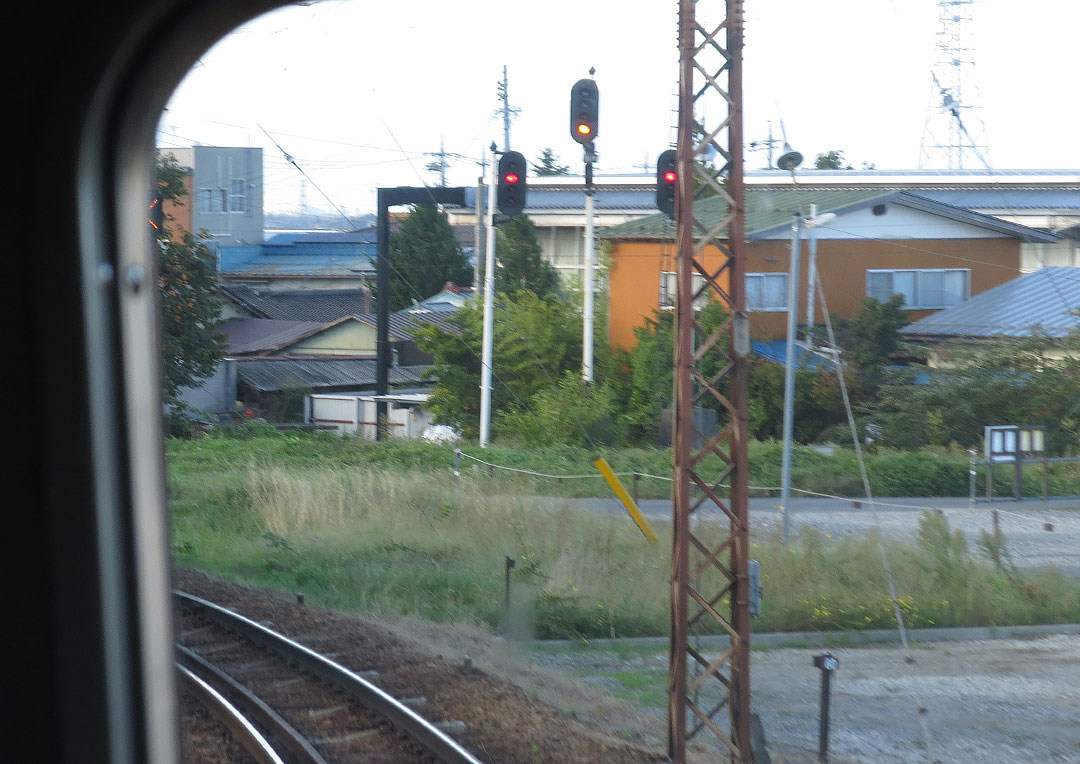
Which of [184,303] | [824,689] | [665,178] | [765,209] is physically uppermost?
[765,209]

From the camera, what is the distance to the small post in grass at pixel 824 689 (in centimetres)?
725

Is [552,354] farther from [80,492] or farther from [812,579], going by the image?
[80,492]

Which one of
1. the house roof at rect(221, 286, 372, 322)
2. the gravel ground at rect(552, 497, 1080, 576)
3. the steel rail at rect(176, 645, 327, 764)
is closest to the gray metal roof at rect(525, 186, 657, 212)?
the house roof at rect(221, 286, 372, 322)

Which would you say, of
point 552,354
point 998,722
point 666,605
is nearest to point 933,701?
point 998,722

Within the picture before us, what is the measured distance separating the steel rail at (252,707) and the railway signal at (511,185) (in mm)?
9171

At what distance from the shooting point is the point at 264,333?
123ft

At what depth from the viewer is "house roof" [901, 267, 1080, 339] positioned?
84.4ft

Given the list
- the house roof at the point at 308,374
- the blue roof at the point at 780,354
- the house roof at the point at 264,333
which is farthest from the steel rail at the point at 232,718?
the house roof at the point at 264,333

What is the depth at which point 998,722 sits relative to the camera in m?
8.95

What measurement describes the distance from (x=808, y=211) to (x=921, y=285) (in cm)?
460

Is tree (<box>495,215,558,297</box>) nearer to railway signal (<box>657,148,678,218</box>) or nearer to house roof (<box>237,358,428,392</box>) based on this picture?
house roof (<box>237,358,428,392</box>)

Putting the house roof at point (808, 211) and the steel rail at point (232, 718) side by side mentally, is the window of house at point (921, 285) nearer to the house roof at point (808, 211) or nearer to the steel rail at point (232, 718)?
the house roof at point (808, 211)

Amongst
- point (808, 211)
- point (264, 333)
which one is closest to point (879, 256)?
point (808, 211)

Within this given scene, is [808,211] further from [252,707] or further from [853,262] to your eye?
[252,707]
